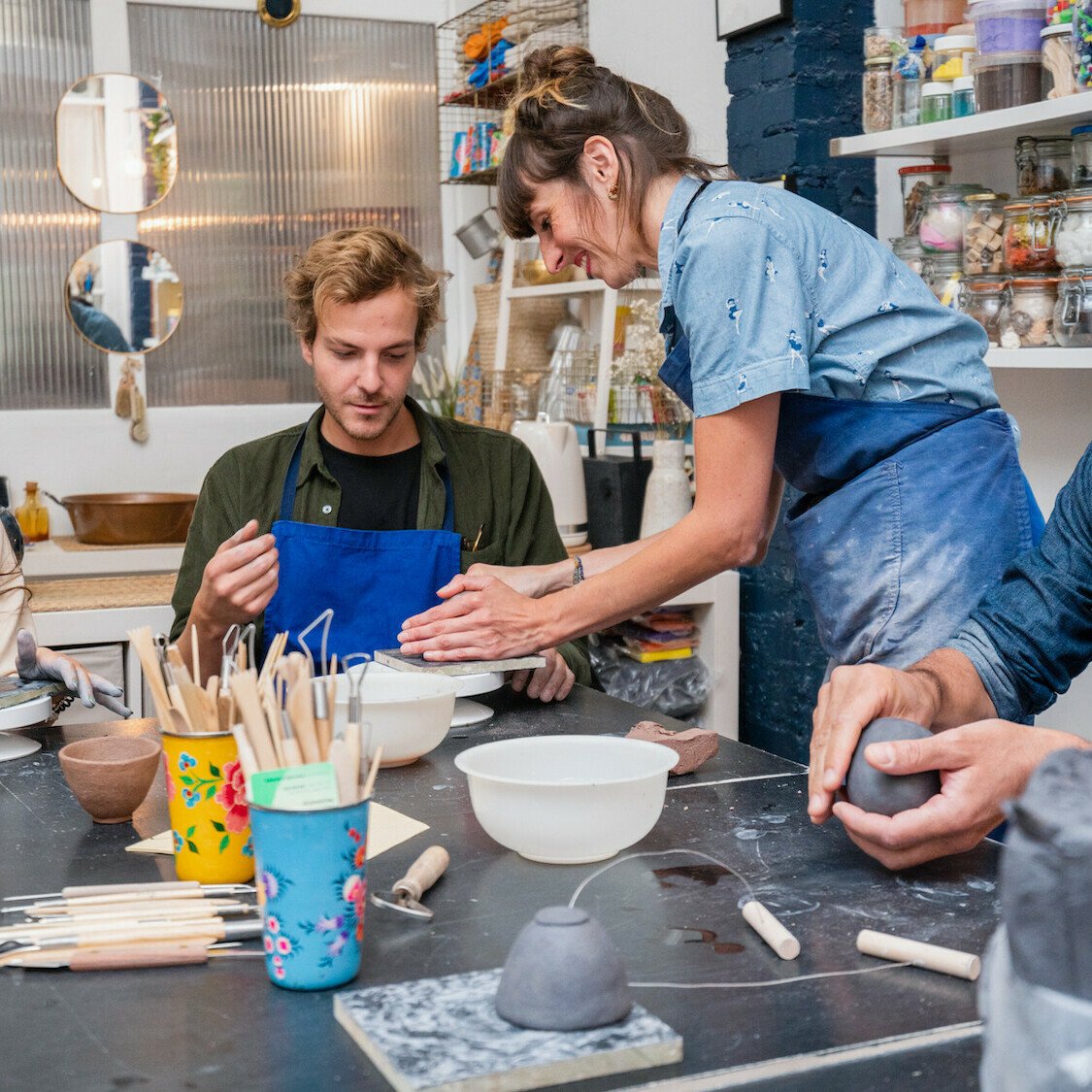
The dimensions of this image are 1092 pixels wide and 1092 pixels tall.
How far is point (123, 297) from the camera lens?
4.25 m

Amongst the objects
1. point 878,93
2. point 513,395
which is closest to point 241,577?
point 878,93

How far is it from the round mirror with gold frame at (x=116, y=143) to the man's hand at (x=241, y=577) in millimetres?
2696

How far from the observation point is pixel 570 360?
3.85 metres

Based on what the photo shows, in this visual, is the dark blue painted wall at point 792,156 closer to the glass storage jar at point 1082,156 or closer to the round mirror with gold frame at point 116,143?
the glass storage jar at point 1082,156

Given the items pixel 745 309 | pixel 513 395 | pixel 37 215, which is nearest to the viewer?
pixel 745 309

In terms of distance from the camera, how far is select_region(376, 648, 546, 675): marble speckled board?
5.75 ft

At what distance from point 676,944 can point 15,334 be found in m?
3.67

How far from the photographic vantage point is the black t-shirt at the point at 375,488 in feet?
7.88

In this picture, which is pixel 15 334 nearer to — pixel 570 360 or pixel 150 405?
pixel 150 405

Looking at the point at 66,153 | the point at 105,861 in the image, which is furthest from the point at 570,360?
the point at 105,861

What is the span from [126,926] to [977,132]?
1.94m

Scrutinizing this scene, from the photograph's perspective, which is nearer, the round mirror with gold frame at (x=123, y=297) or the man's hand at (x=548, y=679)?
the man's hand at (x=548, y=679)

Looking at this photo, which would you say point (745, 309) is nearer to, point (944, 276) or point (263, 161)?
point (944, 276)

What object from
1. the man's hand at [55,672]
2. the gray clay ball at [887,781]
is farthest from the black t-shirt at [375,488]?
the gray clay ball at [887,781]
